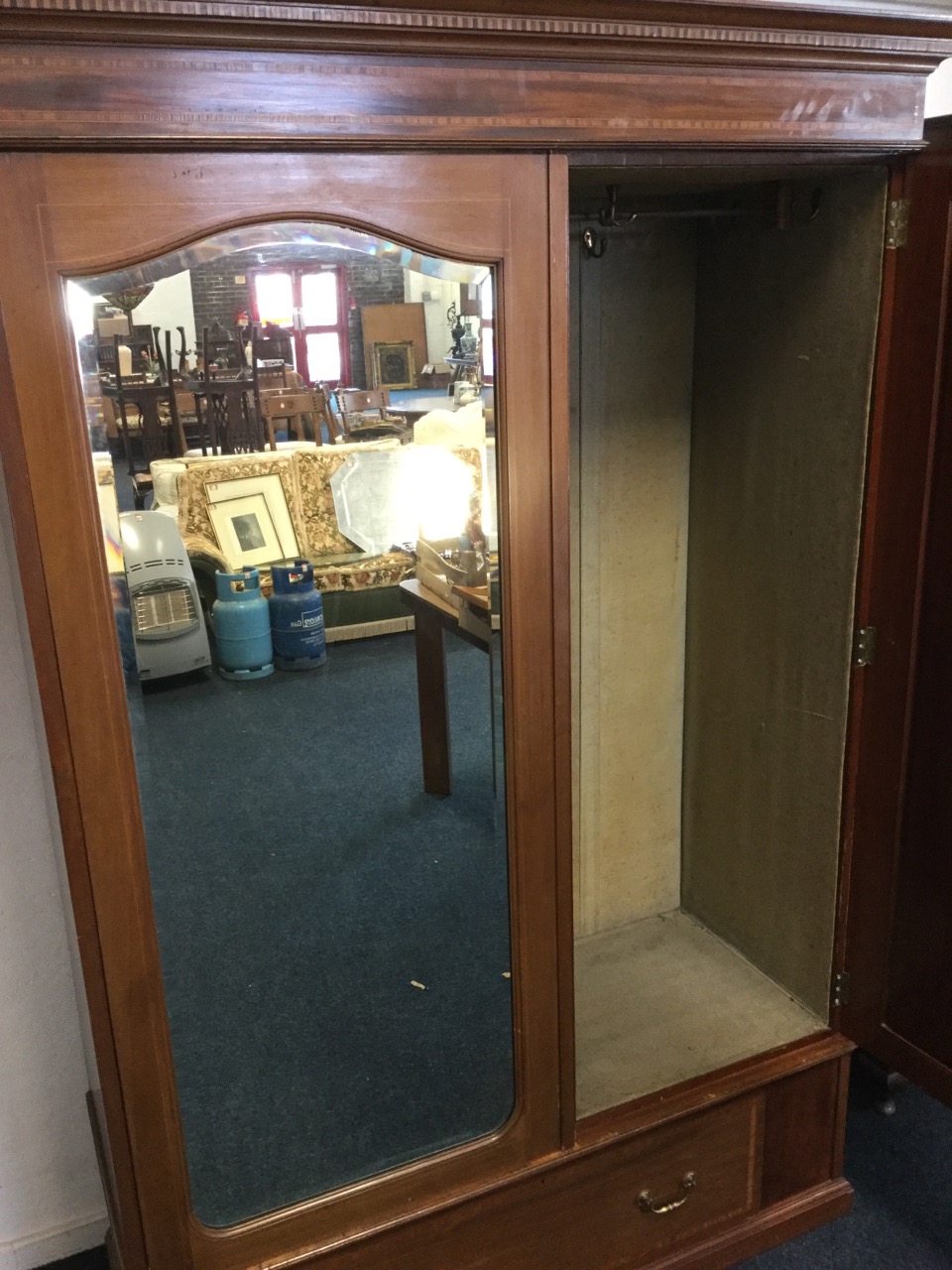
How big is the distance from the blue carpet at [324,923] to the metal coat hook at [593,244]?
0.78m

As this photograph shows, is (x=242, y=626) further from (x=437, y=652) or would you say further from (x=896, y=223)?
(x=896, y=223)

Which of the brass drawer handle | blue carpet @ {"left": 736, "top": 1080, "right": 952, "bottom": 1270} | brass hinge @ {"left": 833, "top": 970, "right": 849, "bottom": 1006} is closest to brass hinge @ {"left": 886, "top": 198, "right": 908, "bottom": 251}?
brass hinge @ {"left": 833, "top": 970, "right": 849, "bottom": 1006}

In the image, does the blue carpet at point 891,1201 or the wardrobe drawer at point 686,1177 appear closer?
the wardrobe drawer at point 686,1177

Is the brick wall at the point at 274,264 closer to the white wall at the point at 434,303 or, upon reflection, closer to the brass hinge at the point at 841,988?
the white wall at the point at 434,303

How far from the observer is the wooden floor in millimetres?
1742

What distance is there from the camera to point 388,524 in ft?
4.39

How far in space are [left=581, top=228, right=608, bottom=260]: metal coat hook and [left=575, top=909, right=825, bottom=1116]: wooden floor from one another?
1337mm

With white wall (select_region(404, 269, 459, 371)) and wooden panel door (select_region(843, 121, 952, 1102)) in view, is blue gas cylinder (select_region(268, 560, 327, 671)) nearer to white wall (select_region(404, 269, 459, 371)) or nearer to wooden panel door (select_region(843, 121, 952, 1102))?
white wall (select_region(404, 269, 459, 371))

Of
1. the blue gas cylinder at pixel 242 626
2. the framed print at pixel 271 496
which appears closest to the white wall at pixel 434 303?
the framed print at pixel 271 496

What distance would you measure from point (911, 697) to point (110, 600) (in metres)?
1.16

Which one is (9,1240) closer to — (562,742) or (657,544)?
(562,742)

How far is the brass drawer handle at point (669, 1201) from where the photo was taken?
1.69 meters

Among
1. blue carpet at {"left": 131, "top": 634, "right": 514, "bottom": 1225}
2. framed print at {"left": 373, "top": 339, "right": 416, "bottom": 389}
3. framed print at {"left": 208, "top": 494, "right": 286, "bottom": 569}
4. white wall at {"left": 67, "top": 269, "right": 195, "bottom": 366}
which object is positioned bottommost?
blue carpet at {"left": 131, "top": 634, "right": 514, "bottom": 1225}

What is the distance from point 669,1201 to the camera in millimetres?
1715
